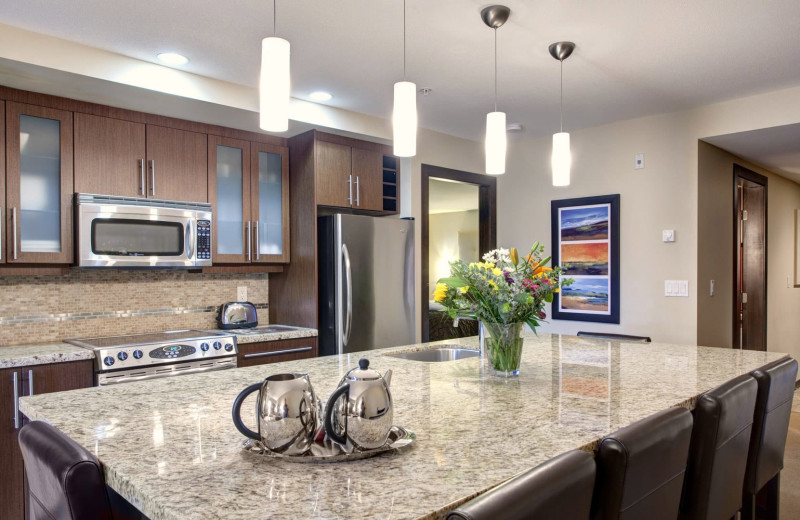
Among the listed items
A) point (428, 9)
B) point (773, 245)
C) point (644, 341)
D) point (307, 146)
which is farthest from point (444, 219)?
point (428, 9)

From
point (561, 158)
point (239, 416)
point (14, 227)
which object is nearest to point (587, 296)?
point (561, 158)

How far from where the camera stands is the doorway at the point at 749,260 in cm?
451

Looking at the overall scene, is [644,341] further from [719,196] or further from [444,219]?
[444,219]

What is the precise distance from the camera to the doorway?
14.8 ft

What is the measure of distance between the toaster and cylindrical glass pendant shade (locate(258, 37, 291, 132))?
2.34 metres

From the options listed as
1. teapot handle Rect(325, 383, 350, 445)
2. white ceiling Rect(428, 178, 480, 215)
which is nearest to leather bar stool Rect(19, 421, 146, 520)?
teapot handle Rect(325, 383, 350, 445)

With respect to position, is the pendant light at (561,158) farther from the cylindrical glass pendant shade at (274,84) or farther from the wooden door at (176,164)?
the wooden door at (176,164)

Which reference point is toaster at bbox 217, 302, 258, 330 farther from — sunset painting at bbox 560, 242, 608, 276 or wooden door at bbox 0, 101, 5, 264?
sunset painting at bbox 560, 242, 608, 276

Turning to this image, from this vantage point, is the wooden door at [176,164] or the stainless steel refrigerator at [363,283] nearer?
the wooden door at [176,164]

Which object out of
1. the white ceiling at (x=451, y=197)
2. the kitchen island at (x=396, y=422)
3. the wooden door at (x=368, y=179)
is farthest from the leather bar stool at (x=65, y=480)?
the white ceiling at (x=451, y=197)

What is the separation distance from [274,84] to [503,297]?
1.00 meters

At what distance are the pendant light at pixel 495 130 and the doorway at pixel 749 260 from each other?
3085 mm

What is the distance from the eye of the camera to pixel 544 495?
81 cm

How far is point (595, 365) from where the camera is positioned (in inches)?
85.2
